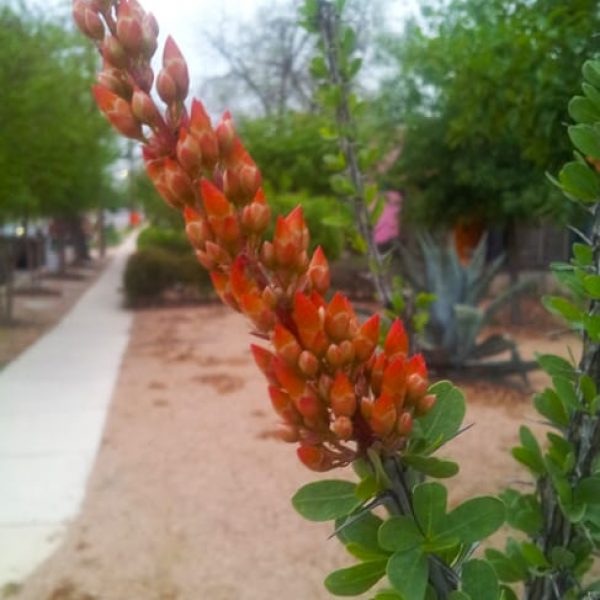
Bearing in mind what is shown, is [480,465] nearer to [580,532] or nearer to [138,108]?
[580,532]

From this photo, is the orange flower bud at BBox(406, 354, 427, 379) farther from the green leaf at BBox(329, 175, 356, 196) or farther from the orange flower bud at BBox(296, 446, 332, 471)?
the green leaf at BBox(329, 175, 356, 196)

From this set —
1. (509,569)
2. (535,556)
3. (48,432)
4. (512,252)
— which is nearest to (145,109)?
(535,556)

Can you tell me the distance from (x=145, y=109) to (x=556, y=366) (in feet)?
2.99

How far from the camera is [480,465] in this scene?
4875mm

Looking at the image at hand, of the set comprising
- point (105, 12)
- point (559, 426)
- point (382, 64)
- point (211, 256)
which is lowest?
point (559, 426)

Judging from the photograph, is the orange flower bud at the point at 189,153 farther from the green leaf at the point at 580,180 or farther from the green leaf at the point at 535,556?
the green leaf at the point at 535,556

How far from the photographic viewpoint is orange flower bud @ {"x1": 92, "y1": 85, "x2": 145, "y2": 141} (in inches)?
41.8

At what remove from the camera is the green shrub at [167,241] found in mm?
17453

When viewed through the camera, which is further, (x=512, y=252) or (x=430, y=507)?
(x=512, y=252)

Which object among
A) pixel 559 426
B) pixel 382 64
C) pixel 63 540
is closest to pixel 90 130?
pixel 382 64

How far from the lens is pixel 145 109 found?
3.43ft

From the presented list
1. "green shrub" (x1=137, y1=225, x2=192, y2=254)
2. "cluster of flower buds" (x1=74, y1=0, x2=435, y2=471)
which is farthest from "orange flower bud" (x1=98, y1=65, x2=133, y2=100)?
"green shrub" (x1=137, y1=225, x2=192, y2=254)

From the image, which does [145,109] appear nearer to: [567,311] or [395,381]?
[395,381]

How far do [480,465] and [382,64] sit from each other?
810cm
